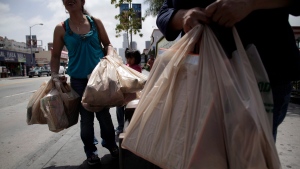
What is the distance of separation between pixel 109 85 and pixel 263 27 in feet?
4.65

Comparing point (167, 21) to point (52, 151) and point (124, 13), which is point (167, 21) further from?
point (124, 13)

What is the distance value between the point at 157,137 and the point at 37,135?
411 cm

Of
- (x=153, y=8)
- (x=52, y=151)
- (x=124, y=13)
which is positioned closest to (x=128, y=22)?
(x=124, y=13)

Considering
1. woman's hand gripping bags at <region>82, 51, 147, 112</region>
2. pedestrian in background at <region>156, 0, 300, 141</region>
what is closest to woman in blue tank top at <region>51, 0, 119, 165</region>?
woman's hand gripping bags at <region>82, 51, 147, 112</region>

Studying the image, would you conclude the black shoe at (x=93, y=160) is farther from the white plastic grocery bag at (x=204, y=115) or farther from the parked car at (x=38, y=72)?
the parked car at (x=38, y=72)

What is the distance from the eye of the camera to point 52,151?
3531mm

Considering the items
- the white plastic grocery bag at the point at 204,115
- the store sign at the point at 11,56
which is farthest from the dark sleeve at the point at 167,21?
the store sign at the point at 11,56

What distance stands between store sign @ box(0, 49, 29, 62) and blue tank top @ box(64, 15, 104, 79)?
42.1m

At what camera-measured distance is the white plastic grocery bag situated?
2.81 feet

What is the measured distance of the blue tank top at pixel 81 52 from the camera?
2.52m

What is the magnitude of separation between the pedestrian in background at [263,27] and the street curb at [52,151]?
2.72 metres

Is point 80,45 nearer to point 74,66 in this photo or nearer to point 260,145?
point 74,66

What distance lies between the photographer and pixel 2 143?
4074mm

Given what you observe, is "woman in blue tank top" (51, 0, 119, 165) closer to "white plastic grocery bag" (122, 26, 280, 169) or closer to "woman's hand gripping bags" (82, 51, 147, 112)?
"woman's hand gripping bags" (82, 51, 147, 112)
